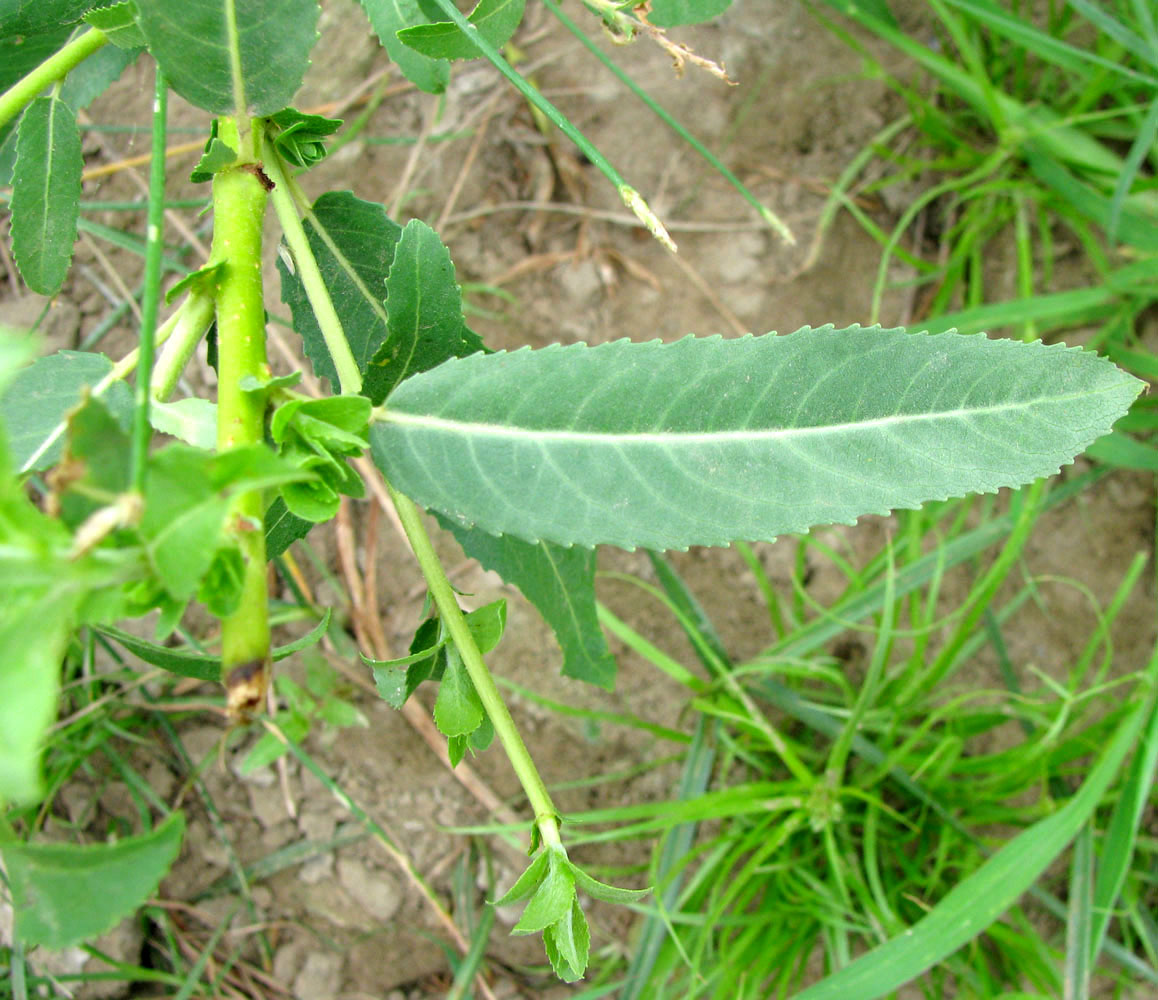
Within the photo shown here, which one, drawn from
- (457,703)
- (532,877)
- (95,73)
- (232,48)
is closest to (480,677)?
(457,703)

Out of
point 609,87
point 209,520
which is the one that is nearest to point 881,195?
point 609,87

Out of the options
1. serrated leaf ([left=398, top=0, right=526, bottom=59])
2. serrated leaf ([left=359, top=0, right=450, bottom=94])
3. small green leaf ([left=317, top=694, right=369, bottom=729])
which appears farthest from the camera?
small green leaf ([left=317, top=694, right=369, bottom=729])

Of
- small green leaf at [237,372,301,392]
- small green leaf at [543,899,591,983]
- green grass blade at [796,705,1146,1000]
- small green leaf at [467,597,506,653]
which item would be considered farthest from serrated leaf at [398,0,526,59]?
green grass blade at [796,705,1146,1000]

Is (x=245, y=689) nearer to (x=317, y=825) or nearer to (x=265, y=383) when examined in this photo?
(x=265, y=383)

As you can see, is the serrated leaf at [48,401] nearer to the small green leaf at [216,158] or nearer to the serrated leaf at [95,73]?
the small green leaf at [216,158]

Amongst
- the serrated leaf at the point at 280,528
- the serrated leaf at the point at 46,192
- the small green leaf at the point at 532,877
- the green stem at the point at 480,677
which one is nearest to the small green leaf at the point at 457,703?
the green stem at the point at 480,677

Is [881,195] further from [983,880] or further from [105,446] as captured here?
[105,446]

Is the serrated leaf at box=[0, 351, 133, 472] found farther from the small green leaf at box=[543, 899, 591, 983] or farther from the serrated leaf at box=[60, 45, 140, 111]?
the small green leaf at box=[543, 899, 591, 983]
